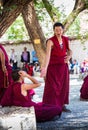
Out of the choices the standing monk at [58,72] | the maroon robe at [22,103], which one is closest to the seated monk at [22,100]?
the maroon robe at [22,103]

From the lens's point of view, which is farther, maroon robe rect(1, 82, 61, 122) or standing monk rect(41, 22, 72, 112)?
standing monk rect(41, 22, 72, 112)

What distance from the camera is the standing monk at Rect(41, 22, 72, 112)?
22.2ft

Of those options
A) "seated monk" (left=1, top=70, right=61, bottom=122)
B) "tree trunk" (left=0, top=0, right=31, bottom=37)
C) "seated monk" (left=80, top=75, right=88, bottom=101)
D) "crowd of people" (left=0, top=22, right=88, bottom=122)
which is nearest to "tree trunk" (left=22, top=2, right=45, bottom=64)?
"seated monk" (left=80, top=75, right=88, bottom=101)

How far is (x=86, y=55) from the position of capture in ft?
77.9

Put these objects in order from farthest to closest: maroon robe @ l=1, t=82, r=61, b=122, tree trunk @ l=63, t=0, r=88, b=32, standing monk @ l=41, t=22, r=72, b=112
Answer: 1. tree trunk @ l=63, t=0, r=88, b=32
2. standing monk @ l=41, t=22, r=72, b=112
3. maroon robe @ l=1, t=82, r=61, b=122

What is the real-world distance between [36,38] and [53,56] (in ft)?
15.2

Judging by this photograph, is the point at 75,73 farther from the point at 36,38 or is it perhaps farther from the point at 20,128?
the point at 20,128

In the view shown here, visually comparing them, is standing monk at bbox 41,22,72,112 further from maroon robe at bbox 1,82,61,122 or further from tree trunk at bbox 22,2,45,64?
tree trunk at bbox 22,2,45,64

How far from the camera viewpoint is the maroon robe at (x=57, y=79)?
6.82 m

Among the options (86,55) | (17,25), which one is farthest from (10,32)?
(86,55)

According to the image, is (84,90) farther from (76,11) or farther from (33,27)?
(76,11)

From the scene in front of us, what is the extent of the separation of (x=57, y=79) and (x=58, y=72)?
4.6 inches

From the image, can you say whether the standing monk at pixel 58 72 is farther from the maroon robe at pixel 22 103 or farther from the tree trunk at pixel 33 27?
the tree trunk at pixel 33 27

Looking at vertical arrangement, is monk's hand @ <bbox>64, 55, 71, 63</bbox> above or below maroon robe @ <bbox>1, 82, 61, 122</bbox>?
above
